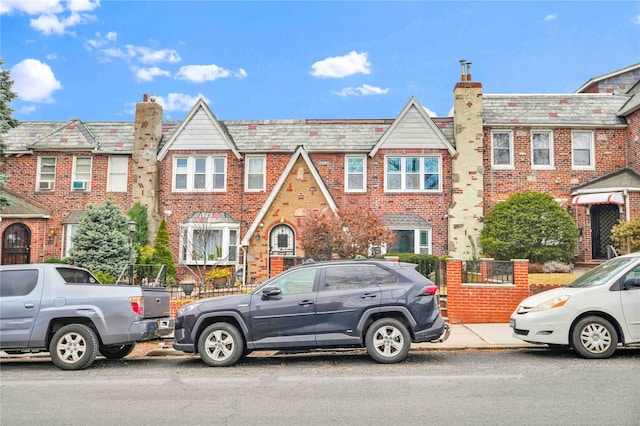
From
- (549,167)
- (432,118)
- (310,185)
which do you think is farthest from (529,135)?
(310,185)

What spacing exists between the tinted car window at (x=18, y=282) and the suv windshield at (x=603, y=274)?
9.61 m

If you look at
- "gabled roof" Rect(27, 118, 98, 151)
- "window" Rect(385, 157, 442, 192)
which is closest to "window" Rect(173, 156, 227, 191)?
"gabled roof" Rect(27, 118, 98, 151)

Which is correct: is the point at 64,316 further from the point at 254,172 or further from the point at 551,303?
the point at 254,172

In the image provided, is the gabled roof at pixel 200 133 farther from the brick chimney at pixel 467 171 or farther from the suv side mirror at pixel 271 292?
the suv side mirror at pixel 271 292

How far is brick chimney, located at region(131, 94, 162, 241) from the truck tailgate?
12.7 m

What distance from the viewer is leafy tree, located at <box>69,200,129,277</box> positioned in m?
16.6

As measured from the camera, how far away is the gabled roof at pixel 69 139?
22.1 meters

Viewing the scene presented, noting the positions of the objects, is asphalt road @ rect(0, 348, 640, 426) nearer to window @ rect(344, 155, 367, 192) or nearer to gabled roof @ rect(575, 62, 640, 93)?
window @ rect(344, 155, 367, 192)

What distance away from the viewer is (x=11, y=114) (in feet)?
55.5

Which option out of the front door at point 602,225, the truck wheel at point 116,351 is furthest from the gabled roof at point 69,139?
the front door at point 602,225

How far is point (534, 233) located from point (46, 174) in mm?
20738

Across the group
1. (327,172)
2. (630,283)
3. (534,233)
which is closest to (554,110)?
(534,233)

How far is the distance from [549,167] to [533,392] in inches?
677

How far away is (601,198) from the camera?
19062 mm
